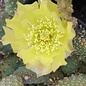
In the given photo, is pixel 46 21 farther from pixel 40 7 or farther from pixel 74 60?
pixel 74 60

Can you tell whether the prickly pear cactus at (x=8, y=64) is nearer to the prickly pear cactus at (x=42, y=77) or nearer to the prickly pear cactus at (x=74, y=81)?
the prickly pear cactus at (x=42, y=77)

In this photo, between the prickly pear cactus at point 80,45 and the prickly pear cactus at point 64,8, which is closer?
the prickly pear cactus at point 64,8

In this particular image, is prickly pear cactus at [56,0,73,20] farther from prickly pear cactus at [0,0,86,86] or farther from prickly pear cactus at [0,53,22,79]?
prickly pear cactus at [0,53,22,79]

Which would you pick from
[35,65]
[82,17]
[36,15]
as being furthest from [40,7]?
[82,17]

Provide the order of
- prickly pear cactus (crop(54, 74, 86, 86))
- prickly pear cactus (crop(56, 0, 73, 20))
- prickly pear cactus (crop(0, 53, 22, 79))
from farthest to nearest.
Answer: prickly pear cactus (crop(0, 53, 22, 79))
prickly pear cactus (crop(54, 74, 86, 86))
prickly pear cactus (crop(56, 0, 73, 20))

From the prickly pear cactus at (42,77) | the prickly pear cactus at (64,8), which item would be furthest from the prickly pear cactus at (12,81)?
the prickly pear cactus at (64,8)

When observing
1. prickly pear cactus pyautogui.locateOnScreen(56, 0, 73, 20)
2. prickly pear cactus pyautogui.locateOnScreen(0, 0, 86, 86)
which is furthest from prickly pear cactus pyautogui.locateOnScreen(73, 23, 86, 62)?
prickly pear cactus pyautogui.locateOnScreen(56, 0, 73, 20)

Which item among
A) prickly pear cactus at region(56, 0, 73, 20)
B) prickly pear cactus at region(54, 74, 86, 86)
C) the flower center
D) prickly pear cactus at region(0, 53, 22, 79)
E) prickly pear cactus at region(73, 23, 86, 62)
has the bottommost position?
prickly pear cactus at region(0, 53, 22, 79)

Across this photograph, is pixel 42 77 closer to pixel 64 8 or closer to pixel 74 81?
pixel 74 81
